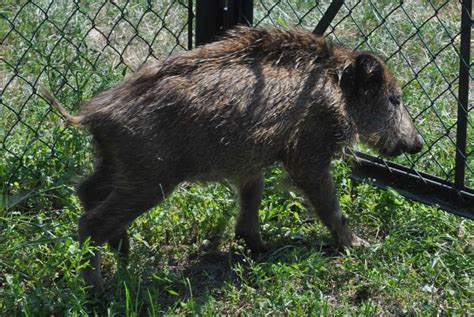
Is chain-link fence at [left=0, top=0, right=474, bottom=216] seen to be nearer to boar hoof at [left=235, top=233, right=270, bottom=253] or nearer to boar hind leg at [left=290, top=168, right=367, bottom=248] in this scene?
boar hind leg at [left=290, top=168, right=367, bottom=248]

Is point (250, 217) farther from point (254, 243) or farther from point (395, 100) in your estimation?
point (395, 100)

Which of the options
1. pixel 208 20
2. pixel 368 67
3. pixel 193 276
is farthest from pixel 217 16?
pixel 193 276

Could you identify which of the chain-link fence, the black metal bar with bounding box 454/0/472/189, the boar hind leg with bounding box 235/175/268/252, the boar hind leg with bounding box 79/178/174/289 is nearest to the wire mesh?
the chain-link fence

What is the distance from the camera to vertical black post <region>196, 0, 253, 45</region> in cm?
561

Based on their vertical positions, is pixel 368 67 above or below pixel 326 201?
above

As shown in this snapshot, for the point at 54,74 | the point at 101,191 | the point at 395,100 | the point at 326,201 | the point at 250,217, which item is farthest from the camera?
the point at 54,74

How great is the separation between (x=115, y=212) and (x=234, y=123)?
27.7 inches

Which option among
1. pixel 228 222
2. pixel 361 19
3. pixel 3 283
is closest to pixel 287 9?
pixel 361 19

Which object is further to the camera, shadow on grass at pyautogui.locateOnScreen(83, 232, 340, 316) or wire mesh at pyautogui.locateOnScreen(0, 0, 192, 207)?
wire mesh at pyautogui.locateOnScreen(0, 0, 192, 207)

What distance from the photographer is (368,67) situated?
17.1 ft

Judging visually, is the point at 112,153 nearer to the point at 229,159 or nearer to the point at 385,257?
the point at 229,159

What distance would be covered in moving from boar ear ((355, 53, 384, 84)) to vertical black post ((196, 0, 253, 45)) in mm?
753

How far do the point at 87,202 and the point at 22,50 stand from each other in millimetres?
2293

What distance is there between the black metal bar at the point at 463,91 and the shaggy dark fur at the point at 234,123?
0.42 m
